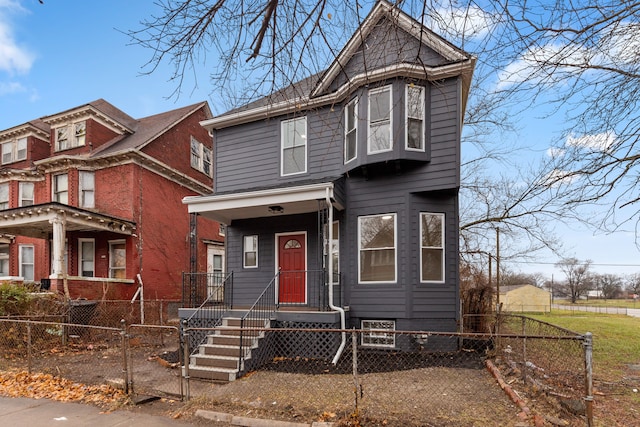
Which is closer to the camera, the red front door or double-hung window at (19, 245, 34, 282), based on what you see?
the red front door

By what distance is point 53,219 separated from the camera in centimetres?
1371

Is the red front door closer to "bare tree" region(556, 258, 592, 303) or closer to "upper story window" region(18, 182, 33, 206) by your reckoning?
"upper story window" region(18, 182, 33, 206)

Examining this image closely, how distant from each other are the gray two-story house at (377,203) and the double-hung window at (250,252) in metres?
0.65

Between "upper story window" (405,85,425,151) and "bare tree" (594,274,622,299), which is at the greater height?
"upper story window" (405,85,425,151)

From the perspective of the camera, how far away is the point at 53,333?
426 inches

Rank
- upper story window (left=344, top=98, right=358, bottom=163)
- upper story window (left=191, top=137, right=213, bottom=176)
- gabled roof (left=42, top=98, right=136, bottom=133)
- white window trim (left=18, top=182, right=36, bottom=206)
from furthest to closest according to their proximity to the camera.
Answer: upper story window (left=191, top=137, right=213, bottom=176), white window trim (left=18, top=182, right=36, bottom=206), gabled roof (left=42, top=98, right=136, bottom=133), upper story window (left=344, top=98, right=358, bottom=163)

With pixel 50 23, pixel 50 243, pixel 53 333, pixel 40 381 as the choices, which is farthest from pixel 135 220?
pixel 50 23

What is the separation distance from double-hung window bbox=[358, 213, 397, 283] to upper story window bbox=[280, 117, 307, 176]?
8.75ft

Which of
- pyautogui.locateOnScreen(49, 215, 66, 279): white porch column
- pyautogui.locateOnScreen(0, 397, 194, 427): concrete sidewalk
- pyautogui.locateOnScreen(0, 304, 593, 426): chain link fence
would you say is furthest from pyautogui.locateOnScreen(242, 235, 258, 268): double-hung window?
pyautogui.locateOnScreen(49, 215, 66, 279): white porch column

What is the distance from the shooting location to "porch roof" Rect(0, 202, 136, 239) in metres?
13.8

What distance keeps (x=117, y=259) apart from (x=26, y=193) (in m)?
7.12

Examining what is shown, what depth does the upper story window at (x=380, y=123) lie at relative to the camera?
976cm

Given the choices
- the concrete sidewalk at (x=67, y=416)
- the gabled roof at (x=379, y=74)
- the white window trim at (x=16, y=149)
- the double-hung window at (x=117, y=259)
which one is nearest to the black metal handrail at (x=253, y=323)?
the concrete sidewalk at (x=67, y=416)

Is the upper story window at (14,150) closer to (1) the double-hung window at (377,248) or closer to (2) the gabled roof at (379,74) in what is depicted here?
(2) the gabled roof at (379,74)
